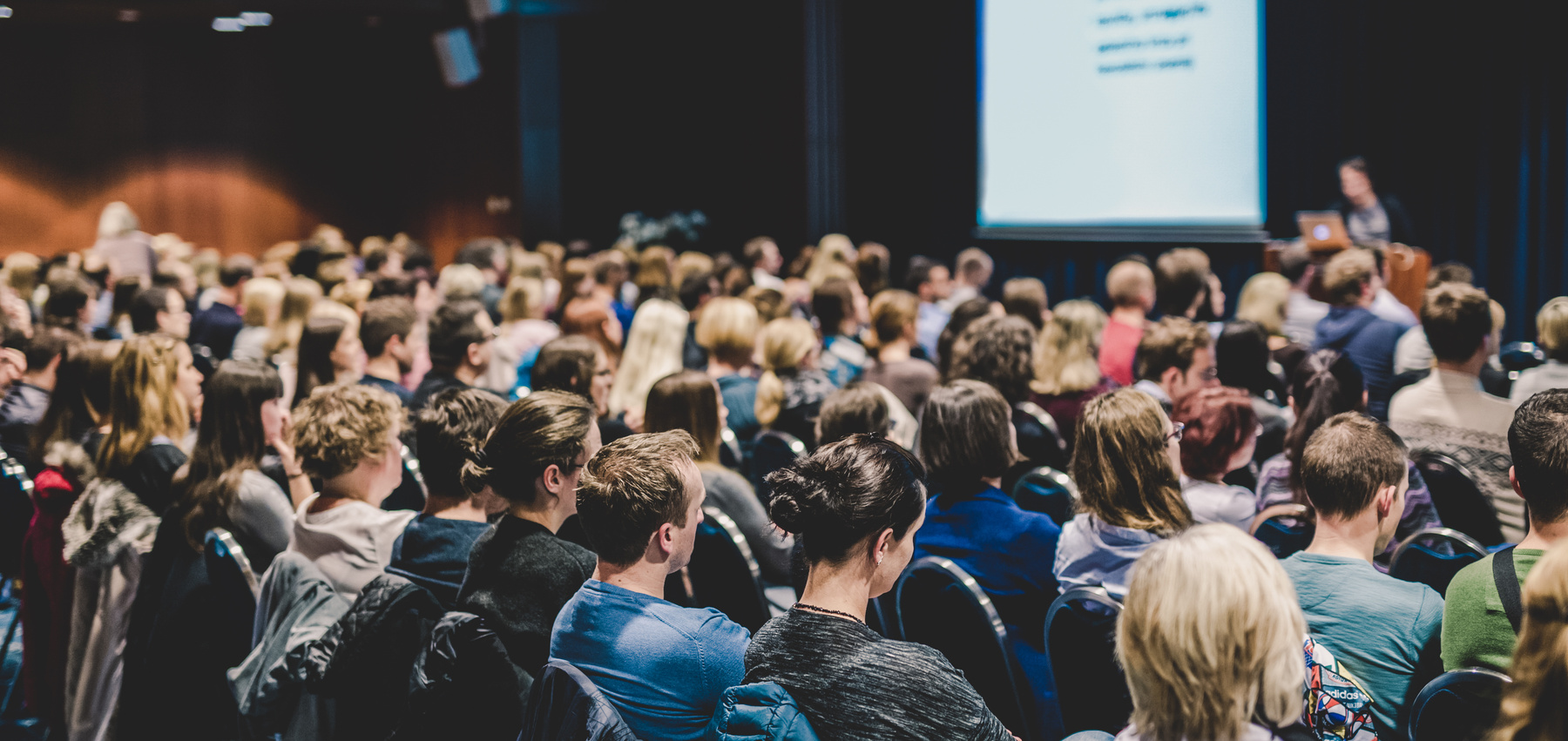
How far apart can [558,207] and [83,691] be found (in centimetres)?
1221

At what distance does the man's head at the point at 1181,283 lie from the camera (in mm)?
5871

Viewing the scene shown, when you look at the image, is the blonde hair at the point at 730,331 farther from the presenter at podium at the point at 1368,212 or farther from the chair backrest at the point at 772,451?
the presenter at podium at the point at 1368,212

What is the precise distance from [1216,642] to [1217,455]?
175 centimetres

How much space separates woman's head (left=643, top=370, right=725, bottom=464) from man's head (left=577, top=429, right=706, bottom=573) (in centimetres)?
137

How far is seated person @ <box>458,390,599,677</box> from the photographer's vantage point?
7.13 ft

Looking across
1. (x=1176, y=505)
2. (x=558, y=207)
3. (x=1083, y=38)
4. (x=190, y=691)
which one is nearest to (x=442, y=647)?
(x=190, y=691)

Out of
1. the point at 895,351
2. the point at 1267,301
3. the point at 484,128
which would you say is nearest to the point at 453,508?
the point at 895,351

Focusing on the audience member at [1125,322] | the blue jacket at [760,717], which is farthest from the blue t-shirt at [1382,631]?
the audience member at [1125,322]

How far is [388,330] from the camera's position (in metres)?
4.47

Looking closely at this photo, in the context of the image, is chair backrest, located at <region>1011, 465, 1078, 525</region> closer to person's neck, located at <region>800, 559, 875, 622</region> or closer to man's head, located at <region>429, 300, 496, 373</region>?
person's neck, located at <region>800, 559, 875, 622</region>

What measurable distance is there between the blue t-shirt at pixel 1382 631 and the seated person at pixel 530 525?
55.0 inches

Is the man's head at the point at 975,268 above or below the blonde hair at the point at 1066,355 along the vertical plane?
above

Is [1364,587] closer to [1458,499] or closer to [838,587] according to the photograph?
[838,587]

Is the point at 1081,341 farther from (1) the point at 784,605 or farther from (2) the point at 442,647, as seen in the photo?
(2) the point at 442,647
